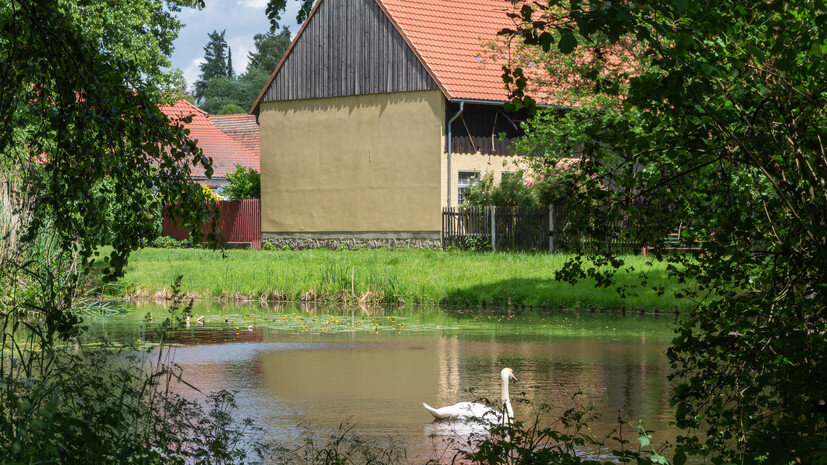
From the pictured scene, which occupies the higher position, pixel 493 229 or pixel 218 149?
pixel 218 149

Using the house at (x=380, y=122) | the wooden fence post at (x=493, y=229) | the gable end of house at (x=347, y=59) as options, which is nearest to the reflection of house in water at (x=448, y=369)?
the wooden fence post at (x=493, y=229)

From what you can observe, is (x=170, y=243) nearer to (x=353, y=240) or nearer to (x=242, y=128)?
(x=353, y=240)

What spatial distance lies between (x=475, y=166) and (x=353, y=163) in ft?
13.8

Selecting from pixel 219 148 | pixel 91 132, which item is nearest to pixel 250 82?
pixel 219 148

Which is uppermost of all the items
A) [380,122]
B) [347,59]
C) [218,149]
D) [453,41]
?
[453,41]

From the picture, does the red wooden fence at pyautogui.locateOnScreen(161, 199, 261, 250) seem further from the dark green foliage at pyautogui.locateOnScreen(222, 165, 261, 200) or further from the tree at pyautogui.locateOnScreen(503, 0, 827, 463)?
the tree at pyautogui.locateOnScreen(503, 0, 827, 463)

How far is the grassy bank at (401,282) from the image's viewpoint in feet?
67.1

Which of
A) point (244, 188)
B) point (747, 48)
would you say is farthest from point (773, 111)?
point (244, 188)

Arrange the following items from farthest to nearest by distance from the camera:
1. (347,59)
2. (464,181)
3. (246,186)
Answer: (246,186) < (347,59) < (464,181)

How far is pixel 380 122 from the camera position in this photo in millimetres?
33719

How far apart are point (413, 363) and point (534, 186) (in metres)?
18.4

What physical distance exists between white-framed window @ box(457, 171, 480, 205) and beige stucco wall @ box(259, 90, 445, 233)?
1.15 m

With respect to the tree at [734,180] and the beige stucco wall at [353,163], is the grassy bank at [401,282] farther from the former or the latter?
the tree at [734,180]

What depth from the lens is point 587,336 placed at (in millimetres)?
16188
